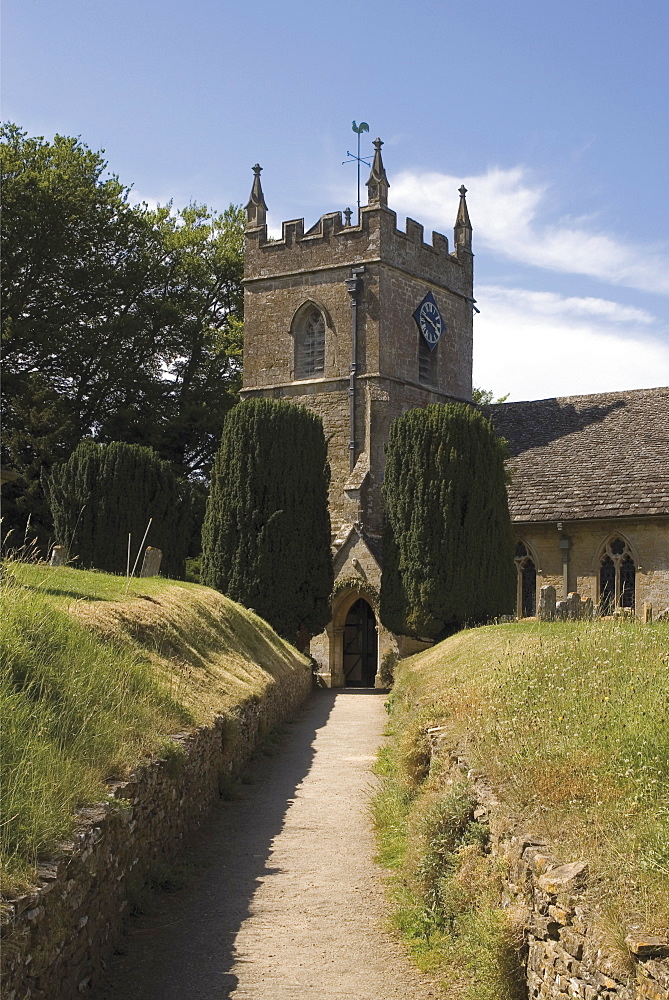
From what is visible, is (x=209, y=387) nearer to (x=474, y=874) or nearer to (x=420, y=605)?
(x=420, y=605)

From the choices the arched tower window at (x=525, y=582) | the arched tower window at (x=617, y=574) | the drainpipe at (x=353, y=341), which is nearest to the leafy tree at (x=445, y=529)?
the arched tower window at (x=525, y=582)

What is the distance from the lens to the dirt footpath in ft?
22.5

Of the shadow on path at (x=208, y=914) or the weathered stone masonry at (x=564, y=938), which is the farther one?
the shadow on path at (x=208, y=914)

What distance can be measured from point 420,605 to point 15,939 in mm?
22433

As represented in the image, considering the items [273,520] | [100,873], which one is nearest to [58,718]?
[100,873]

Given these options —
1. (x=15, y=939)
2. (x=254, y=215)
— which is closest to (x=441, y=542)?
(x=254, y=215)

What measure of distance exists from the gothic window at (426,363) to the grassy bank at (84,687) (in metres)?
19.7

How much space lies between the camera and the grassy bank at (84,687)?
20.9 ft

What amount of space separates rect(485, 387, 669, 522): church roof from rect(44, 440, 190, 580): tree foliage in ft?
31.5

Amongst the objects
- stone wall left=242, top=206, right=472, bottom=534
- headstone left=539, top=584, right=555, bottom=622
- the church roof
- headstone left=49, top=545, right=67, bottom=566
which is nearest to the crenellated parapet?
stone wall left=242, top=206, right=472, bottom=534

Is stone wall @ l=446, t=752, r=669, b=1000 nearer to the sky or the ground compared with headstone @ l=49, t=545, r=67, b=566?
nearer to the ground

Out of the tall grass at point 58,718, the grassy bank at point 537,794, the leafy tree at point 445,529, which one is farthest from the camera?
the leafy tree at point 445,529

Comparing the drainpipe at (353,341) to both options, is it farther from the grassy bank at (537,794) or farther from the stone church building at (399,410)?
the grassy bank at (537,794)

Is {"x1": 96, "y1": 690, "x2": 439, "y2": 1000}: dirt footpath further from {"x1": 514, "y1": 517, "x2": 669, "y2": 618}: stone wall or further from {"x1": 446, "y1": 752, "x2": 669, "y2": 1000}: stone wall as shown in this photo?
{"x1": 514, "y1": 517, "x2": 669, "y2": 618}: stone wall
